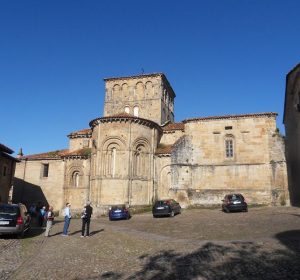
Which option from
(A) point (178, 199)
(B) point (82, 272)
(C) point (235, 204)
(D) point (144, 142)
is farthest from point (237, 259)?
(D) point (144, 142)

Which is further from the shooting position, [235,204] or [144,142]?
[144,142]

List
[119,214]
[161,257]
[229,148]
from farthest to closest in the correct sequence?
[229,148] < [119,214] < [161,257]

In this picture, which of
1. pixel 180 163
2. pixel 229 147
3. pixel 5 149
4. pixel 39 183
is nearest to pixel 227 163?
pixel 229 147

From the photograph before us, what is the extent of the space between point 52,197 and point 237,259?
3222 cm

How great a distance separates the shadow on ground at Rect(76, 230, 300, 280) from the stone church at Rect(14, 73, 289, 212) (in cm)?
2028

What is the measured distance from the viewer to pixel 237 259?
9.43m

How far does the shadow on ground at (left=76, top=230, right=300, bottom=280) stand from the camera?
25.9 feet

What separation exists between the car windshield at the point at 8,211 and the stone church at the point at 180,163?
48.7 feet

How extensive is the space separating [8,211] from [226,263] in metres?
11.0

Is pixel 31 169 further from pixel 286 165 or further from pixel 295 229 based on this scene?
pixel 295 229

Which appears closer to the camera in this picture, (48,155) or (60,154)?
(60,154)

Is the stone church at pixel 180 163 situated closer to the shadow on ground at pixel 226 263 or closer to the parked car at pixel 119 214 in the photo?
the parked car at pixel 119 214

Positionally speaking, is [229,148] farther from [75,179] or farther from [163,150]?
[75,179]

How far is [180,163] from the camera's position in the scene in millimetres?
32656
